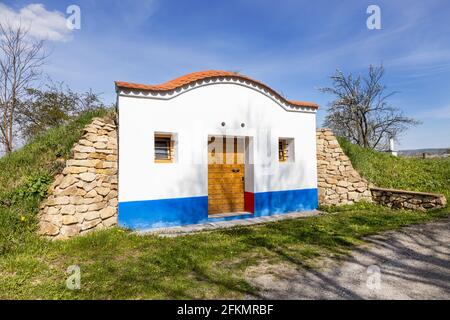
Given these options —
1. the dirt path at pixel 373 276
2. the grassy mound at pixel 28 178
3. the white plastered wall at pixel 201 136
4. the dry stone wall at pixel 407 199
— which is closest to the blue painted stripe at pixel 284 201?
the white plastered wall at pixel 201 136

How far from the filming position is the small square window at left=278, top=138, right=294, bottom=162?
31.6ft

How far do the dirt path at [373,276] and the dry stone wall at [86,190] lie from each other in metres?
4.27

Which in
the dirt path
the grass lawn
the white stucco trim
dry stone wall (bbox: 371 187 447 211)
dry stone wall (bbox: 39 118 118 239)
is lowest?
the dirt path

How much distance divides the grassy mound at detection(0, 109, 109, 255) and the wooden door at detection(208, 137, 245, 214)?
355 cm

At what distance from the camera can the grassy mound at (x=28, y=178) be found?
5.54m

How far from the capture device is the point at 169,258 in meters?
4.90

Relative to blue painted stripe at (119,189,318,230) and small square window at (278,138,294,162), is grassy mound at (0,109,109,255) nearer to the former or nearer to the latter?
blue painted stripe at (119,189,318,230)

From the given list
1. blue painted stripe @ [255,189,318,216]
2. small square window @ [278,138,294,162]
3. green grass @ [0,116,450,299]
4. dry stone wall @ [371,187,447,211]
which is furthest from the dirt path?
small square window @ [278,138,294,162]

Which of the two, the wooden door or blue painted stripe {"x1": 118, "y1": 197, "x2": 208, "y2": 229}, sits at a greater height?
the wooden door

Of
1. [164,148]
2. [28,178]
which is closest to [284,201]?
[164,148]

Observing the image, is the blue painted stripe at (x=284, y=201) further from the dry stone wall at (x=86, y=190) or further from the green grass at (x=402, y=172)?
Result: the dry stone wall at (x=86, y=190)

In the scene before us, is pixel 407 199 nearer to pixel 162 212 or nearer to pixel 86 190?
pixel 162 212

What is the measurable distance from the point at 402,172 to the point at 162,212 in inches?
436
